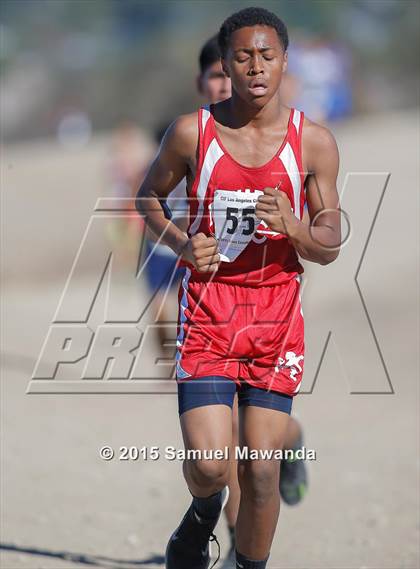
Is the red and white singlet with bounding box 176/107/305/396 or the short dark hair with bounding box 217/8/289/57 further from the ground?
the short dark hair with bounding box 217/8/289/57

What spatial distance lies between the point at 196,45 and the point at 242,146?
44.6 meters

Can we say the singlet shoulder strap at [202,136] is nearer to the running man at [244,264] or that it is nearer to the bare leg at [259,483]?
the running man at [244,264]

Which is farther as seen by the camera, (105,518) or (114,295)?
(114,295)

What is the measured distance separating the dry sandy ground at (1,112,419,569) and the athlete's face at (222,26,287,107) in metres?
2.54

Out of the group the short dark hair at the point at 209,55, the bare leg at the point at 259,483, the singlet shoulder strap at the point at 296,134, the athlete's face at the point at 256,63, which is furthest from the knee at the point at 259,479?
the short dark hair at the point at 209,55

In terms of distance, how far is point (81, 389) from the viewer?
931cm

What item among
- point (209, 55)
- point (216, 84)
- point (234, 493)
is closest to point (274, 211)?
point (234, 493)

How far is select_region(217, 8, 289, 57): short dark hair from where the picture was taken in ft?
14.6

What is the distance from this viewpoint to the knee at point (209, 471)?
4.32 metres

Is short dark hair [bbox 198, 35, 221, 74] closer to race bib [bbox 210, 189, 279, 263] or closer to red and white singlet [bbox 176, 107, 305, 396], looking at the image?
red and white singlet [bbox 176, 107, 305, 396]

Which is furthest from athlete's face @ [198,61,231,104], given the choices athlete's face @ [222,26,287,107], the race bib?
the race bib

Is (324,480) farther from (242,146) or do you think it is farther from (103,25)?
(103,25)

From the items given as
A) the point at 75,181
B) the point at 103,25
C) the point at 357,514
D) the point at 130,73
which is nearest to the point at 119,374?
the point at 357,514

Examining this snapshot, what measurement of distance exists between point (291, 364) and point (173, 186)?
921 mm
